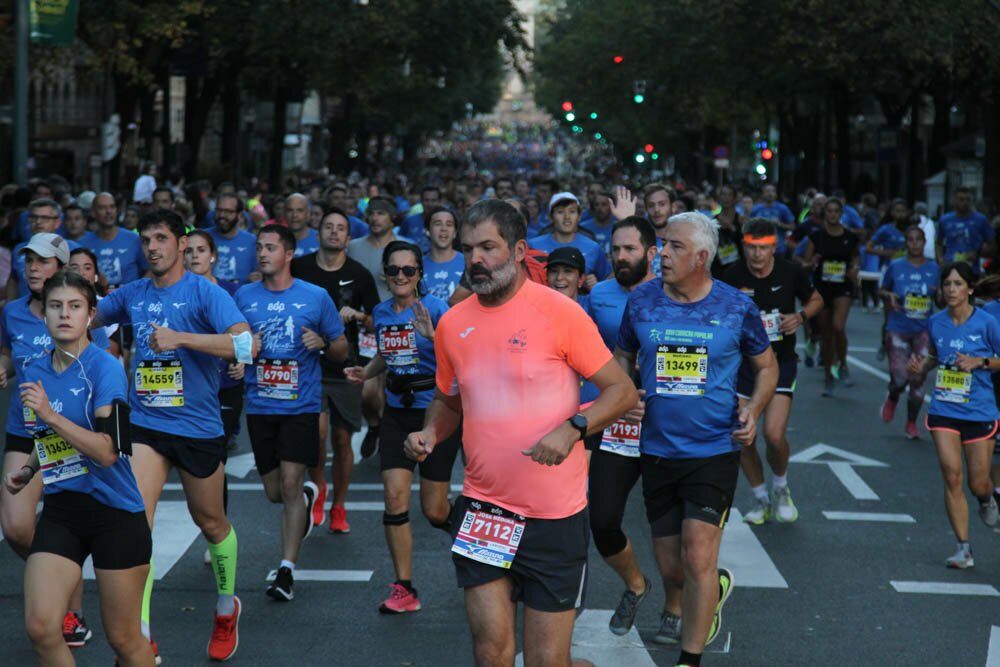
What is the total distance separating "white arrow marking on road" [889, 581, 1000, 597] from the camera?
890 cm

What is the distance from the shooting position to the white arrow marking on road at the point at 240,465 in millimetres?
12438

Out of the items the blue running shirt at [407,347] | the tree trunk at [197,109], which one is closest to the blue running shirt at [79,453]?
the blue running shirt at [407,347]

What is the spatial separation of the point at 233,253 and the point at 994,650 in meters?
8.23

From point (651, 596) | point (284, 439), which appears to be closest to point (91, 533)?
point (284, 439)

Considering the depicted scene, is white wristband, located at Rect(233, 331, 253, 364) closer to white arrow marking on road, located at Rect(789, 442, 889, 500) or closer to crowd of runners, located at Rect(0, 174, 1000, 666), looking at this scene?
crowd of runners, located at Rect(0, 174, 1000, 666)

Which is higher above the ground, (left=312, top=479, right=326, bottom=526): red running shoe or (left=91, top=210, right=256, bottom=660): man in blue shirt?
(left=91, top=210, right=256, bottom=660): man in blue shirt

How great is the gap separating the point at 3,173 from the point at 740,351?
3928 centimetres

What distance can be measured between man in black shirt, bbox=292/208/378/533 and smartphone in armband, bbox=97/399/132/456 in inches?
156

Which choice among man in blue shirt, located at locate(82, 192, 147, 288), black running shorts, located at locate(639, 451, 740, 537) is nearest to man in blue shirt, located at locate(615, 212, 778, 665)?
black running shorts, located at locate(639, 451, 740, 537)

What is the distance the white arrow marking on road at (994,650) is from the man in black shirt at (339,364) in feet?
12.9

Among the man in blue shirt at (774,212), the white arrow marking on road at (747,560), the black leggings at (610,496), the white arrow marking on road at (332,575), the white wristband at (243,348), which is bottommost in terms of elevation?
the white arrow marking on road at (332,575)

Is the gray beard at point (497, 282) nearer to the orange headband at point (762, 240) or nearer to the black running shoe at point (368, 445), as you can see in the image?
the orange headband at point (762, 240)

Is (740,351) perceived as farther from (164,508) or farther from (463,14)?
(463,14)

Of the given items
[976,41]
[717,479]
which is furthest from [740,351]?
[976,41]
